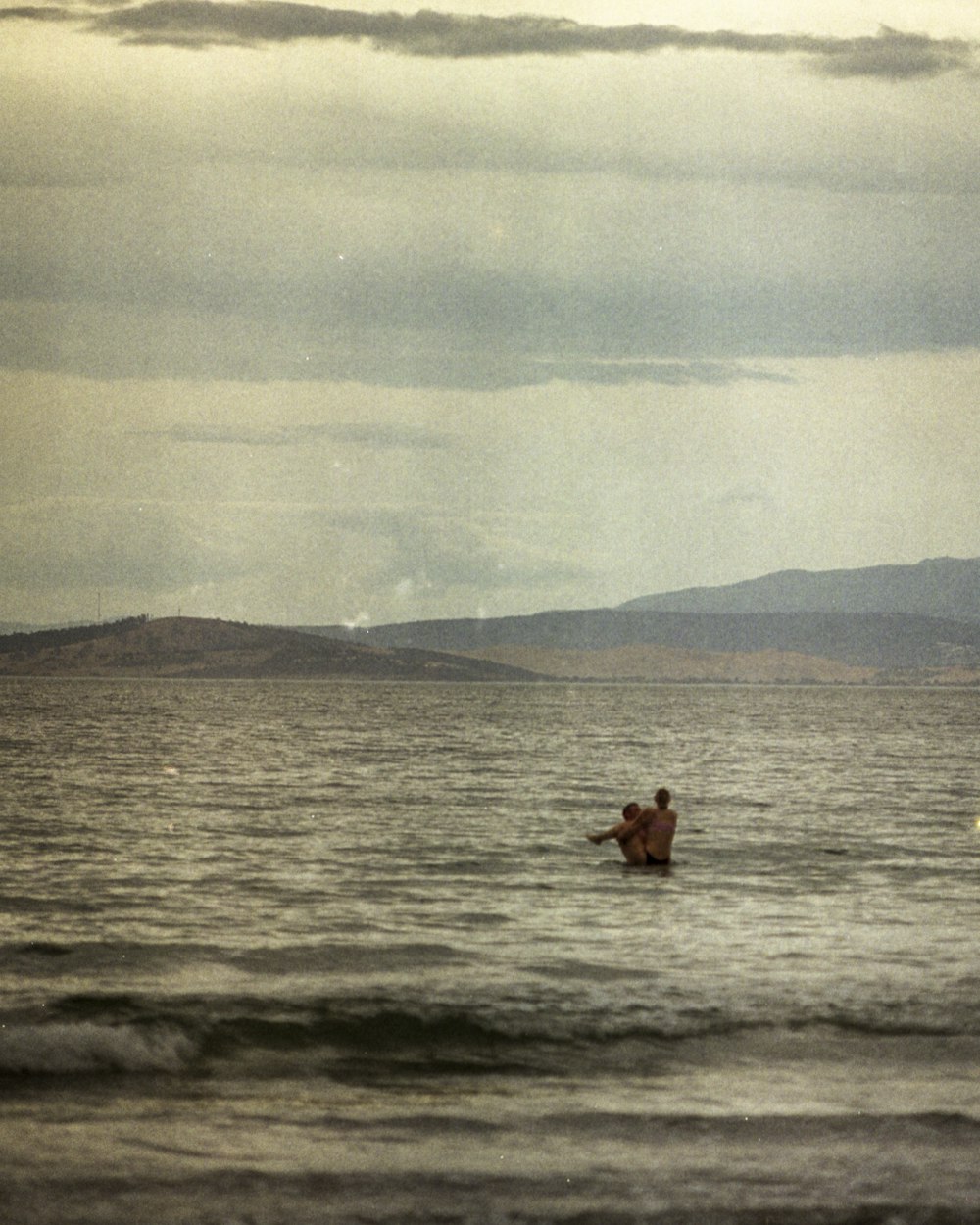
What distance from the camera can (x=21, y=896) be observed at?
96.2 feet

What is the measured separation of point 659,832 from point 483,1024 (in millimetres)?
17165

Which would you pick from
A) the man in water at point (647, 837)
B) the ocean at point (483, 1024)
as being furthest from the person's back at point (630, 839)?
the ocean at point (483, 1024)

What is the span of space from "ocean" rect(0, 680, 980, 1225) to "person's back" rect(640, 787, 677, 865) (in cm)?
47

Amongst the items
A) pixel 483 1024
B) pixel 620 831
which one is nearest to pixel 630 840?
pixel 620 831

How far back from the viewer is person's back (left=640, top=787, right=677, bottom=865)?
34.9 metres

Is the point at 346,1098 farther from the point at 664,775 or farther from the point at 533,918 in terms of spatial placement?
the point at 664,775

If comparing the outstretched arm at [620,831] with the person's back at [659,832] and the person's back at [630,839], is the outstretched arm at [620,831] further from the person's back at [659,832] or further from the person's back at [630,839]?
the person's back at [659,832]

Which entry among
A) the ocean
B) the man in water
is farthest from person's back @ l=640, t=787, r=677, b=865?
the ocean

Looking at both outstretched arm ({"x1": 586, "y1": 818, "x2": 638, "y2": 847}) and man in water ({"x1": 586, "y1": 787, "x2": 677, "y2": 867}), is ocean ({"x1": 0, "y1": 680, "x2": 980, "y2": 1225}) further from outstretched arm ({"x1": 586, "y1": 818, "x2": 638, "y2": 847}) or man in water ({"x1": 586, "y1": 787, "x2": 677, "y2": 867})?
outstretched arm ({"x1": 586, "y1": 818, "x2": 638, "y2": 847})

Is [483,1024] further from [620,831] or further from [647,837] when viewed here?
[620,831]

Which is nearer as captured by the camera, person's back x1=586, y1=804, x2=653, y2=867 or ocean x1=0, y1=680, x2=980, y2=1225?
ocean x1=0, y1=680, x2=980, y2=1225

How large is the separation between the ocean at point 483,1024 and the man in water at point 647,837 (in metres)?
0.50

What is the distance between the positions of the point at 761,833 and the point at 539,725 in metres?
106

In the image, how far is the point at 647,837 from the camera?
34.9 meters
